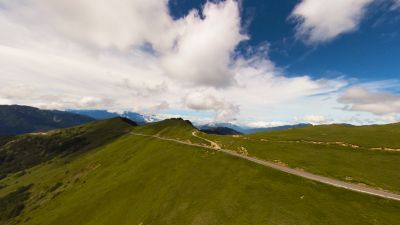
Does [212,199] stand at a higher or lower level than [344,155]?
lower

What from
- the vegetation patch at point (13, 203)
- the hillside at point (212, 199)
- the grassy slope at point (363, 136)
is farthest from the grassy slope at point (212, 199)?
the vegetation patch at point (13, 203)

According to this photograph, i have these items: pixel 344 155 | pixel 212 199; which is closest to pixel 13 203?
pixel 212 199

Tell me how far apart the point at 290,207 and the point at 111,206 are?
5759 centimetres

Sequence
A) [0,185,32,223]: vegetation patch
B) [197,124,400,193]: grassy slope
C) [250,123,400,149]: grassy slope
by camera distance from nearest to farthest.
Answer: [197,124,400,193]: grassy slope < [250,123,400,149]: grassy slope < [0,185,32,223]: vegetation patch

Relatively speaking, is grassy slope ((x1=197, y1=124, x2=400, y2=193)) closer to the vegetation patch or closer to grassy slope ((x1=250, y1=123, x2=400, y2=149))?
grassy slope ((x1=250, y1=123, x2=400, y2=149))

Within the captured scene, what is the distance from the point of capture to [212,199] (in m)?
50.9

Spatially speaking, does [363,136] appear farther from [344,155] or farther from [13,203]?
[13,203]

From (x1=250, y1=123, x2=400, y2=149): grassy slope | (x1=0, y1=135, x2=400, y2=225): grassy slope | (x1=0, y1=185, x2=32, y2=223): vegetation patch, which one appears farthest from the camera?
(x1=0, y1=185, x2=32, y2=223): vegetation patch

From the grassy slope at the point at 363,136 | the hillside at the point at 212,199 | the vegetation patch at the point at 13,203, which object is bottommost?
the vegetation patch at the point at 13,203

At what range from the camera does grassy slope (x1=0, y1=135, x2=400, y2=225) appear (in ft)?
125

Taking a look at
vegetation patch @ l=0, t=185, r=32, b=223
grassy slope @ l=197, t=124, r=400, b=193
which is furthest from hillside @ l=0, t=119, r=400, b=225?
vegetation patch @ l=0, t=185, r=32, b=223

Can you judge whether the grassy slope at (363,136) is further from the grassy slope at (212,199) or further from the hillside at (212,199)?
the grassy slope at (212,199)

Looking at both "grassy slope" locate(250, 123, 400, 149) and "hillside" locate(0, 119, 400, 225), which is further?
"grassy slope" locate(250, 123, 400, 149)

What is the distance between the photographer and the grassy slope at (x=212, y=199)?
38.2m
